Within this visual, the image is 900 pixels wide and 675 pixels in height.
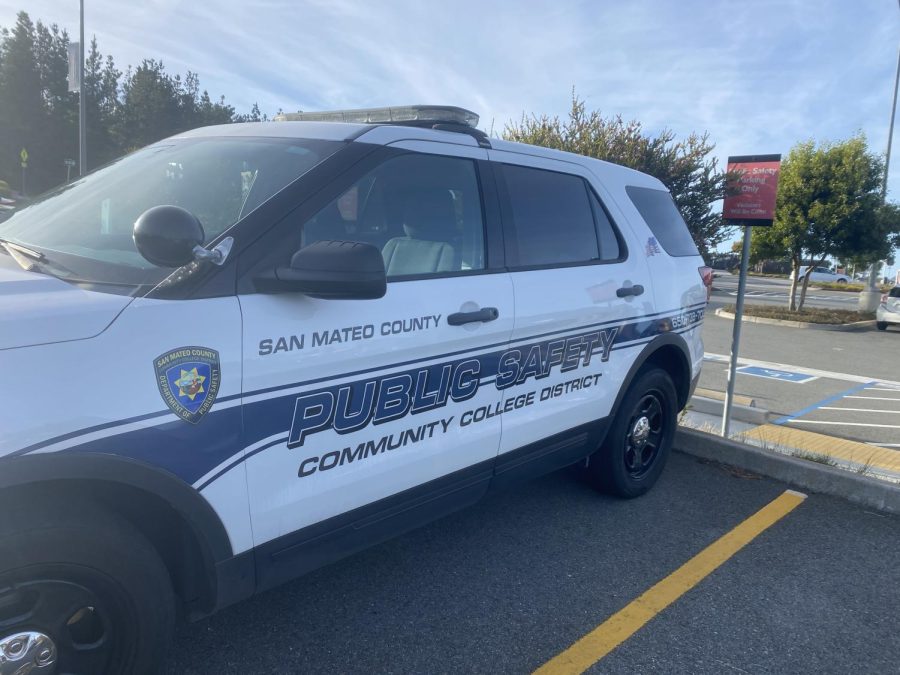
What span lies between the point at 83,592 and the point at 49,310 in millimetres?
754

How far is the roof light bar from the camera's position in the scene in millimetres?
3270

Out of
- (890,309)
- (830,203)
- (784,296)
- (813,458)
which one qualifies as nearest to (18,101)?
(784,296)

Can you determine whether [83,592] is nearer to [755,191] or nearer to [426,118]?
[426,118]

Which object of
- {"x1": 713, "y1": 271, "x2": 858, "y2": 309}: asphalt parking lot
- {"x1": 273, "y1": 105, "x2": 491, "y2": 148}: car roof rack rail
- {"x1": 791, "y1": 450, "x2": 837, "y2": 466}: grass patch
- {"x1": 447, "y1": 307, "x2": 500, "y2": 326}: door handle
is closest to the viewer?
{"x1": 447, "y1": 307, "x2": 500, "y2": 326}: door handle

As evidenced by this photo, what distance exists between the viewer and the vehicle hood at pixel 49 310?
5.67 feet

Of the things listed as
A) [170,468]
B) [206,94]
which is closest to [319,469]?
[170,468]

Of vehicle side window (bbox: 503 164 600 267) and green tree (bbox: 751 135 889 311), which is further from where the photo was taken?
green tree (bbox: 751 135 889 311)

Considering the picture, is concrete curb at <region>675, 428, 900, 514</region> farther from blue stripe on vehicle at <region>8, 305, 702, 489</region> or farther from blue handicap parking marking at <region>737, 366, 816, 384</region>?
blue handicap parking marking at <region>737, 366, 816, 384</region>

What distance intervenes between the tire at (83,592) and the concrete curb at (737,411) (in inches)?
254

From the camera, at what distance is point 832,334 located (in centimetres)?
1741

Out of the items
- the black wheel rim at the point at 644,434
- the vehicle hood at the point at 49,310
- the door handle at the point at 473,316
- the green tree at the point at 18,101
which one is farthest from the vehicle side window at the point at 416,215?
→ the green tree at the point at 18,101

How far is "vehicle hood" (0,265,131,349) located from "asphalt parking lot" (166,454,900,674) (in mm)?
1391

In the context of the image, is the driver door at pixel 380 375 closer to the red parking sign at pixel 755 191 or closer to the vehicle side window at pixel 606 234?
the vehicle side window at pixel 606 234

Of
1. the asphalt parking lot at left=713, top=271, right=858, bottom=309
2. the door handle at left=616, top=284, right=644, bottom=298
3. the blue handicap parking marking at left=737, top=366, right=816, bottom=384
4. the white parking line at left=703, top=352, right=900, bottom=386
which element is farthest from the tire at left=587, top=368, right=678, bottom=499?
the asphalt parking lot at left=713, top=271, right=858, bottom=309
